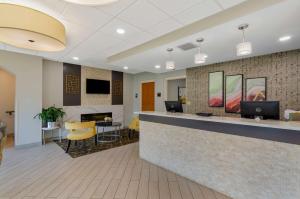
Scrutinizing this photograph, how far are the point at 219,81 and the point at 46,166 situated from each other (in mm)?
5040

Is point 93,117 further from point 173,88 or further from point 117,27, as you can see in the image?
point 117,27

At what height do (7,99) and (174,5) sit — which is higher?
(174,5)

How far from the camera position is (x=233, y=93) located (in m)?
4.44

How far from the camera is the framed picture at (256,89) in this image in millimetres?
3896

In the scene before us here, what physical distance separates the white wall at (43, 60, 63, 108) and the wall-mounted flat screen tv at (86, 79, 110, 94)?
971 millimetres

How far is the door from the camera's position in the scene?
6.84 m

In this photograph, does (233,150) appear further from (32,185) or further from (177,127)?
(32,185)

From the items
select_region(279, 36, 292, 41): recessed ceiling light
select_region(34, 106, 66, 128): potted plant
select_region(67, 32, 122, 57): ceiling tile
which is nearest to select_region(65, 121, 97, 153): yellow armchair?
select_region(34, 106, 66, 128): potted plant

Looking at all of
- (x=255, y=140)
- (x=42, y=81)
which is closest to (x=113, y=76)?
(x=42, y=81)

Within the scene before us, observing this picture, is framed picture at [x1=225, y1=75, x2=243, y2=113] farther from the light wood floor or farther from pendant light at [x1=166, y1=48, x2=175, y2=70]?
the light wood floor

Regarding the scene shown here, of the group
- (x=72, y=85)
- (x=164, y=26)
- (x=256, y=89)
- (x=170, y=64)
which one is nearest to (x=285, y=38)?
(x=256, y=89)

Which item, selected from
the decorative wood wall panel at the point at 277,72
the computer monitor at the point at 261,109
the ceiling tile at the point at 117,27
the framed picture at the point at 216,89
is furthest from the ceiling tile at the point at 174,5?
the framed picture at the point at 216,89

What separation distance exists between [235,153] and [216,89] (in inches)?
118

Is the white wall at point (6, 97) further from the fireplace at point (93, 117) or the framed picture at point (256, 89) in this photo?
the framed picture at point (256, 89)
